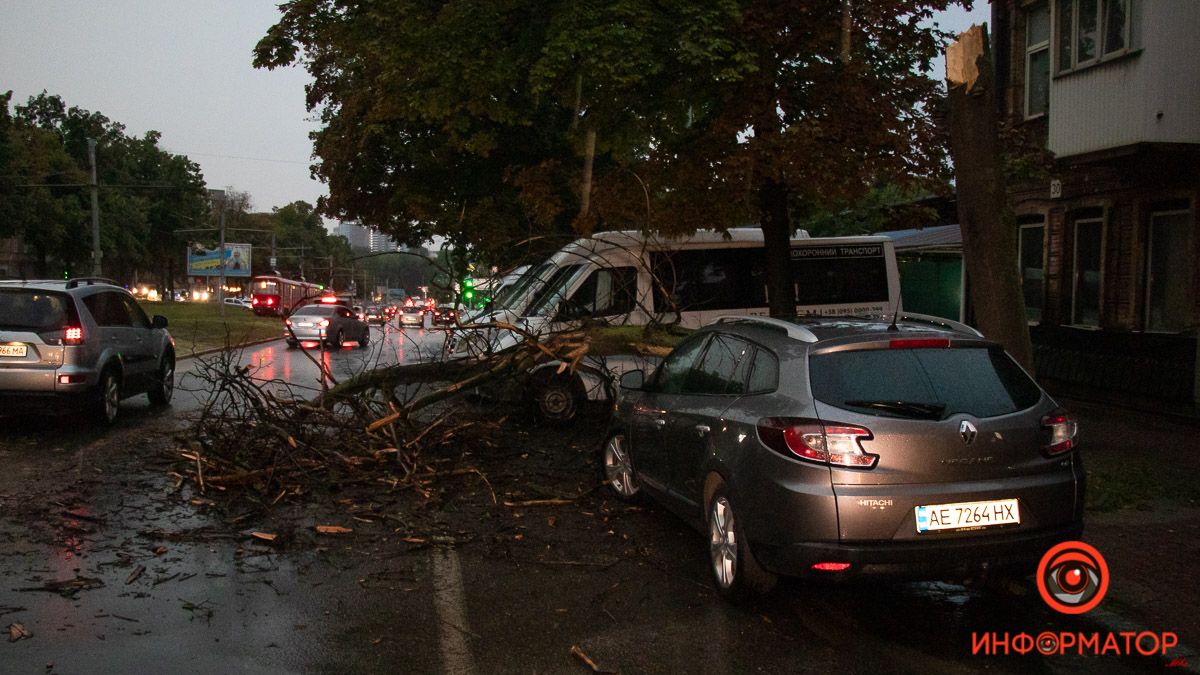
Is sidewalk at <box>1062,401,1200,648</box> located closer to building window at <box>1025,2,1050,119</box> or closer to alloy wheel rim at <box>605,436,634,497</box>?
alloy wheel rim at <box>605,436,634,497</box>

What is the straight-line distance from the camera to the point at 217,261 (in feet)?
301

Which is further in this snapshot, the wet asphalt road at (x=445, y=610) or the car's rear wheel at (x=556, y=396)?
the car's rear wheel at (x=556, y=396)

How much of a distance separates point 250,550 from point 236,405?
120 inches

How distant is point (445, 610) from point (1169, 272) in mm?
13777

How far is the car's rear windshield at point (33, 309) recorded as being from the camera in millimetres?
11273

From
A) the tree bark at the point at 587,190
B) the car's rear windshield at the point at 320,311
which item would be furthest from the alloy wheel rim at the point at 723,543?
the car's rear windshield at the point at 320,311

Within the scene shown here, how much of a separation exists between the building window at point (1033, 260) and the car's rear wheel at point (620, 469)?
12.8 m

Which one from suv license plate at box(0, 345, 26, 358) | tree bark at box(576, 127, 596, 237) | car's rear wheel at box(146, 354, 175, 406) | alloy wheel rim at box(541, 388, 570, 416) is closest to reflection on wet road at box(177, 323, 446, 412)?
car's rear wheel at box(146, 354, 175, 406)

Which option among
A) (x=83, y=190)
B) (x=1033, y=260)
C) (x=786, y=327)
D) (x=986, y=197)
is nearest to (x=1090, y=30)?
(x=1033, y=260)

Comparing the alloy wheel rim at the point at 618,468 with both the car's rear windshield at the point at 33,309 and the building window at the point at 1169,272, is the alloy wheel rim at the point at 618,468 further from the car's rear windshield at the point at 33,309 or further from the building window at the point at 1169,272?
the building window at the point at 1169,272

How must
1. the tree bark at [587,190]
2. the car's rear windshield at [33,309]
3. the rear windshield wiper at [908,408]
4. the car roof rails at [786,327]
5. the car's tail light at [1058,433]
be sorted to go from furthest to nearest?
the tree bark at [587,190]
the car's rear windshield at [33,309]
the car roof rails at [786,327]
the car's tail light at [1058,433]
the rear windshield wiper at [908,408]

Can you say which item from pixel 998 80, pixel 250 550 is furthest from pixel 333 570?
pixel 998 80

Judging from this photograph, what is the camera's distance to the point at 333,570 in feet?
20.1

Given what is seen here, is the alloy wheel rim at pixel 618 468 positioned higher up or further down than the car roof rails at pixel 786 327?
further down
